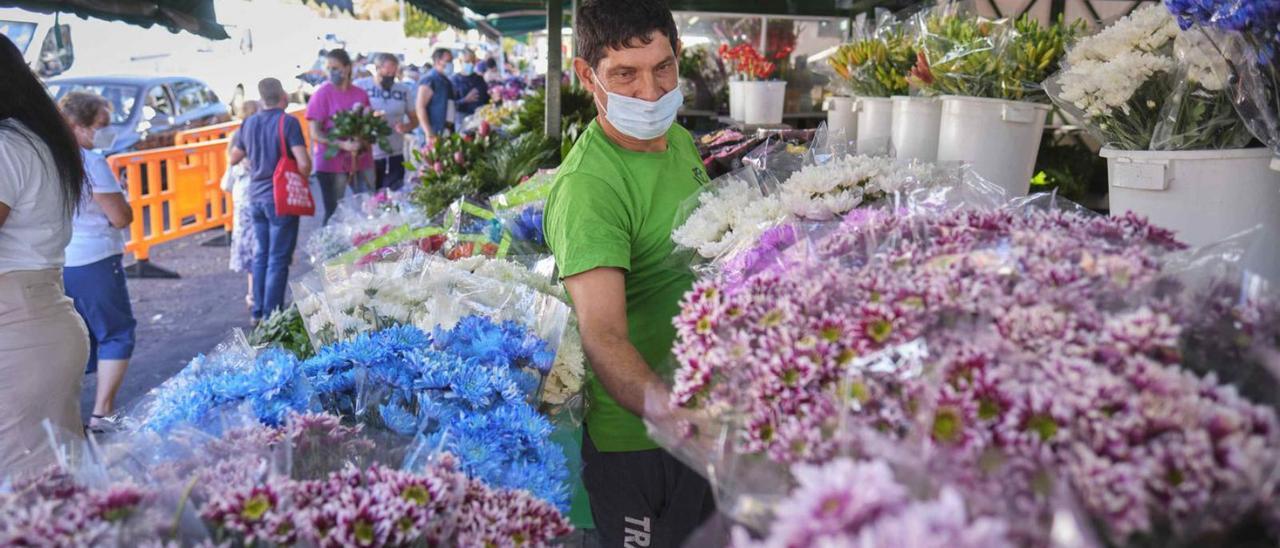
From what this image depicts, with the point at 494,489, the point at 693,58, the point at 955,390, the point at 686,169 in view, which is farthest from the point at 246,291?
the point at 955,390

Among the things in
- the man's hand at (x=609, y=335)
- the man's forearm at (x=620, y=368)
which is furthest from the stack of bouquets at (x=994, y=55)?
the man's forearm at (x=620, y=368)

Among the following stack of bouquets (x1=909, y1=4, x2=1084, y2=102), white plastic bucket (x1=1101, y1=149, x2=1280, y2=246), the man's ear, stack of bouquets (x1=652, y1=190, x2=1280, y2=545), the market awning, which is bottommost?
stack of bouquets (x1=652, y1=190, x2=1280, y2=545)

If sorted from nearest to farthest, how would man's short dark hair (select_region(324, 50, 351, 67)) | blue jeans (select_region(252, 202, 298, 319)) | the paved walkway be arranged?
the paved walkway → blue jeans (select_region(252, 202, 298, 319)) → man's short dark hair (select_region(324, 50, 351, 67))

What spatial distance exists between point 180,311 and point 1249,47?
25.4 feet

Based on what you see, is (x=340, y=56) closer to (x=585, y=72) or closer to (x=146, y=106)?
(x=146, y=106)

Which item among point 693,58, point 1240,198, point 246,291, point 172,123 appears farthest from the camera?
point 172,123

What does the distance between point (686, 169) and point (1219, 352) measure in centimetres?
160

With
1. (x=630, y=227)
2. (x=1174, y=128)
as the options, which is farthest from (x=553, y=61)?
(x=1174, y=128)

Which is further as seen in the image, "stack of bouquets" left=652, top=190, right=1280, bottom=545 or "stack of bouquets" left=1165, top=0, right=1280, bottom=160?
"stack of bouquets" left=1165, top=0, right=1280, bottom=160

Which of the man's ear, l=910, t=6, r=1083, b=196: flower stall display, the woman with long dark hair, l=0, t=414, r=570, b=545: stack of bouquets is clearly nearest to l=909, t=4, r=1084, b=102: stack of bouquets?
l=910, t=6, r=1083, b=196: flower stall display

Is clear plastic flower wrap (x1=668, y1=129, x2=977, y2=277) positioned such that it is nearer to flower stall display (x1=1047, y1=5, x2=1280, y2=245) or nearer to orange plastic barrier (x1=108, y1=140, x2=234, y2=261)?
flower stall display (x1=1047, y1=5, x2=1280, y2=245)

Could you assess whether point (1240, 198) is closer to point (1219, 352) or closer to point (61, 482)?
point (1219, 352)

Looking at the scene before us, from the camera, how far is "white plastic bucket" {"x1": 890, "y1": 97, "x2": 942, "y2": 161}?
2824 millimetres

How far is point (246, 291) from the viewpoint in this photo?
27.9ft
